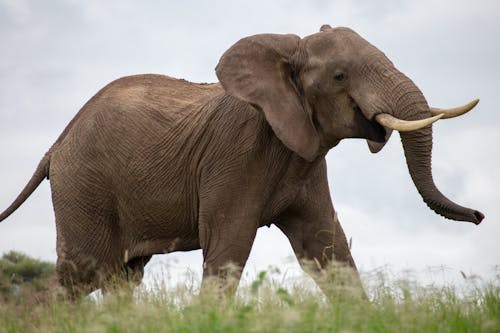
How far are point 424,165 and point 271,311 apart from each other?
2.26m

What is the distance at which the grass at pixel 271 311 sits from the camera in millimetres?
6945

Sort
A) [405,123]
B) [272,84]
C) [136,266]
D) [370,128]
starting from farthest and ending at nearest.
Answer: [136,266] < [272,84] < [370,128] < [405,123]

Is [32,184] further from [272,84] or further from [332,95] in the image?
[332,95]

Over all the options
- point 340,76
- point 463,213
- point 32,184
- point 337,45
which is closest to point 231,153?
point 340,76

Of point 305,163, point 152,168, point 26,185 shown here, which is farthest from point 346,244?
point 26,185

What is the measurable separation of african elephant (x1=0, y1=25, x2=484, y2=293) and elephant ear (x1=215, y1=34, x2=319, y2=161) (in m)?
0.01

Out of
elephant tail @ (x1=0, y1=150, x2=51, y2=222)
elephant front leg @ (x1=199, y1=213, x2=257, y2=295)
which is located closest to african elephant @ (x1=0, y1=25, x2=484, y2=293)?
elephant front leg @ (x1=199, y1=213, x2=257, y2=295)

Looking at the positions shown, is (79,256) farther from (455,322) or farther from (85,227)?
(455,322)

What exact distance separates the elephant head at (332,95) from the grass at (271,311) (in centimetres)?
113

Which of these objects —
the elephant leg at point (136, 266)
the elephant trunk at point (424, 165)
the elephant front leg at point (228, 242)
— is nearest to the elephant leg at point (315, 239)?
the elephant front leg at point (228, 242)

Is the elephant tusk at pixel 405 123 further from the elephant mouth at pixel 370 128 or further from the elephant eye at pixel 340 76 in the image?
the elephant eye at pixel 340 76

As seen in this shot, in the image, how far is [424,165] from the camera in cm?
898

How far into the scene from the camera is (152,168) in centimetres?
1015

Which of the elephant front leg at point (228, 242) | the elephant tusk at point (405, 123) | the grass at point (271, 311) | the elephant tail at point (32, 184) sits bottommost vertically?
the grass at point (271, 311)
